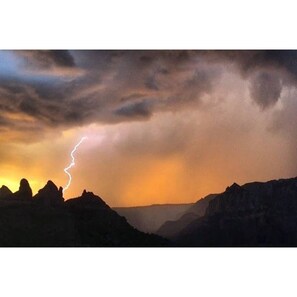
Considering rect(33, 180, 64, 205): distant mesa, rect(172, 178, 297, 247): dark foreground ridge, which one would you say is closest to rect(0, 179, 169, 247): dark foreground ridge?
rect(33, 180, 64, 205): distant mesa

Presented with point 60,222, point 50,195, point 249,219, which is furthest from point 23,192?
point 249,219

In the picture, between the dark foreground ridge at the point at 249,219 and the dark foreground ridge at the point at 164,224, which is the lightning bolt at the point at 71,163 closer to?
the dark foreground ridge at the point at 164,224

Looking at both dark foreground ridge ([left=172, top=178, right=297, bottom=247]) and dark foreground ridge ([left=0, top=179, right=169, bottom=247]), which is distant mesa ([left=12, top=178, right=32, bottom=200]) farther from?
dark foreground ridge ([left=172, top=178, right=297, bottom=247])

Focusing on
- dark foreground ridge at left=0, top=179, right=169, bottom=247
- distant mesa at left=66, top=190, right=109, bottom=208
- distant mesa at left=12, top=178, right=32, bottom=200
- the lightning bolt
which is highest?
the lightning bolt

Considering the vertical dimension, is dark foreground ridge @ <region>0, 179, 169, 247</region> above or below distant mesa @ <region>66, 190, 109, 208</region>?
below

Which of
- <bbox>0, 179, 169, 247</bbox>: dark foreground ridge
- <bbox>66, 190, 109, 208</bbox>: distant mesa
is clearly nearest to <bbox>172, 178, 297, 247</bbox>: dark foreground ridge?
<bbox>0, 179, 169, 247</bbox>: dark foreground ridge

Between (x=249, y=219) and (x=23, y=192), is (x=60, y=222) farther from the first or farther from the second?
(x=249, y=219)
